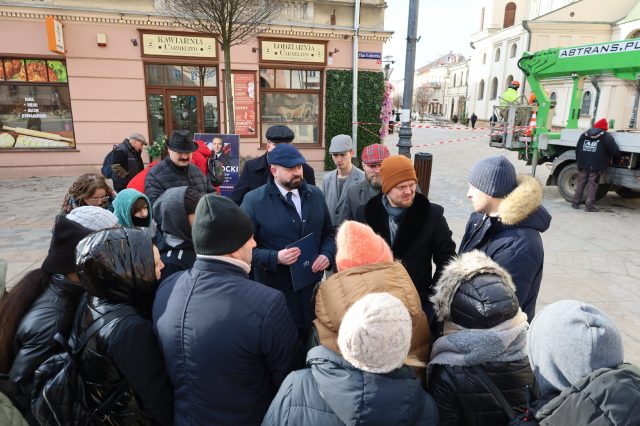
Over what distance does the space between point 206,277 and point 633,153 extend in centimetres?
942

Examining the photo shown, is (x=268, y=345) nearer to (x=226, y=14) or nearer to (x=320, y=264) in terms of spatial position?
(x=320, y=264)

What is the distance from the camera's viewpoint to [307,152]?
40.9 ft

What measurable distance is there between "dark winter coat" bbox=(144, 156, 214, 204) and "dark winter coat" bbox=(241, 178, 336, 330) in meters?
1.54

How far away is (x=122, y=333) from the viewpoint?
4.91 feet

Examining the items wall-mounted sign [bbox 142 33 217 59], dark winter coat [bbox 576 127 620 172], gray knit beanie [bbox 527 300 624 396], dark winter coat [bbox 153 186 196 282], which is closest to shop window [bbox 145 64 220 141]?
wall-mounted sign [bbox 142 33 217 59]

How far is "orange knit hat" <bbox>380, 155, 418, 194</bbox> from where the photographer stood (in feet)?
8.60

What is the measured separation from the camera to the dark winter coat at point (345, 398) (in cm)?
122

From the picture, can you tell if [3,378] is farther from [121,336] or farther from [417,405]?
[417,405]

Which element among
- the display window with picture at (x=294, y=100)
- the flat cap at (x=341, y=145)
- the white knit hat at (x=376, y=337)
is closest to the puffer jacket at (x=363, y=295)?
the white knit hat at (x=376, y=337)

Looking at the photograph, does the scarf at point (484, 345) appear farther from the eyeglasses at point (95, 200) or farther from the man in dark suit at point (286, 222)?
the eyeglasses at point (95, 200)

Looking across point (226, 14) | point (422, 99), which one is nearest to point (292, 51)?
point (226, 14)

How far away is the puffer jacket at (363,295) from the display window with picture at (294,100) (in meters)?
10.8

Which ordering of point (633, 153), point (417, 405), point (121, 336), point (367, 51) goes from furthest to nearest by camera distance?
point (367, 51)
point (633, 153)
point (121, 336)
point (417, 405)

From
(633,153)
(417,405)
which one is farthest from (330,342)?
(633,153)
